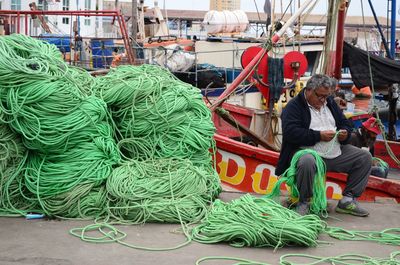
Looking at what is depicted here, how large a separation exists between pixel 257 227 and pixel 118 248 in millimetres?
922

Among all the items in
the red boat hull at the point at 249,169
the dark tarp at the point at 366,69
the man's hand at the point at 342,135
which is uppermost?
the dark tarp at the point at 366,69

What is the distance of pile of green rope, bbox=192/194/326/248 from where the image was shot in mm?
4320

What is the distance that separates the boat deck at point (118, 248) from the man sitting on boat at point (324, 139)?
1.52 feet

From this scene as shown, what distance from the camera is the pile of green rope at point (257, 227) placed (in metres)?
4.32

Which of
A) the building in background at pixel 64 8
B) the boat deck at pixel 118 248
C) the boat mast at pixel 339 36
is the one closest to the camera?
the boat deck at pixel 118 248

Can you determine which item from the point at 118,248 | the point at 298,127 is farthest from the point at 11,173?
the point at 298,127

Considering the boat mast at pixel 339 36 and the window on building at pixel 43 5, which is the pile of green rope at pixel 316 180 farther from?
the window on building at pixel 43 5

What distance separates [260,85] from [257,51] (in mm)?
Result: 480

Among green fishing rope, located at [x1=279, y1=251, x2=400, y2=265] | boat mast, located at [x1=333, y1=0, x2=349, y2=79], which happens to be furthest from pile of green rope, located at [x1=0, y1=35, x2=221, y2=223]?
boat mast, located at [x1=333, y1=0, x2=349, y2=79]

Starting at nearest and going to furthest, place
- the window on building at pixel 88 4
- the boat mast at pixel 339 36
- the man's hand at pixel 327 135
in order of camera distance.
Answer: the man's hand at pixel 327 135, the boat mast at pixel 339 36, the window on building at pixel 88 4

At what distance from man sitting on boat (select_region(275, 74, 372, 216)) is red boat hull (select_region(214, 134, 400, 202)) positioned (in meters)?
1.26

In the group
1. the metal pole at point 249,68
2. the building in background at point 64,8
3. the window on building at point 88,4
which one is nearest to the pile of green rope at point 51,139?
the metal pole at point 249,68

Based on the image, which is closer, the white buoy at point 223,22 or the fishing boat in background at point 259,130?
the fishing boat in background at point 259,130

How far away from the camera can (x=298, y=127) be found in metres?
5.32
